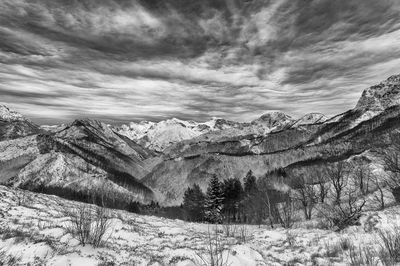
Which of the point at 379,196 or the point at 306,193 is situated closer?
the point at 379,196

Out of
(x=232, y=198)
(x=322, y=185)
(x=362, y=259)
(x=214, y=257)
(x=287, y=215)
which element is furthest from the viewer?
(x=232, y=198)

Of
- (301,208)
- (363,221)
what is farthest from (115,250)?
(301,208)

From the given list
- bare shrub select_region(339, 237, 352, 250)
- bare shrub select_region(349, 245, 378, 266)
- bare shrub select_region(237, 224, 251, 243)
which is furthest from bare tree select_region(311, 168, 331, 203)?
bare shrub select_region(349, 245, 378, 266)

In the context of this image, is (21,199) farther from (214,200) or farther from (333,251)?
(214,200)

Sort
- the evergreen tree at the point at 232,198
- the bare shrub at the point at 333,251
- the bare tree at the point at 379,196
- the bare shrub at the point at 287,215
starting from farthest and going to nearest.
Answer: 1. the evergreen tree at the point at 232,198
2. the bare tree at the point at 379,196
3. the bare shrub at the point at 287,215
4. the bare shrub at the point at 333,251

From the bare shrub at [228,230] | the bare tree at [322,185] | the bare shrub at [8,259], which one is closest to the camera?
the bare shrub at [8,259]

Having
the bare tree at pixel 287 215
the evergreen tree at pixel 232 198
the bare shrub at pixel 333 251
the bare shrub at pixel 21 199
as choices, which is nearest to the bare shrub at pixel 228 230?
the bare shrub at pixel 333 251

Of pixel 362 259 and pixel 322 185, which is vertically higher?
pixel 322 185

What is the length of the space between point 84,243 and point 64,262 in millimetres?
1811

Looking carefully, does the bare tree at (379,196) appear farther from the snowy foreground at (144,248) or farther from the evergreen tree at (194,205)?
the evergreen tree at (194,205)

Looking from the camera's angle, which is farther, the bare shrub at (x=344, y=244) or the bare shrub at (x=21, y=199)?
the bare shrub at (x=21, y=199)

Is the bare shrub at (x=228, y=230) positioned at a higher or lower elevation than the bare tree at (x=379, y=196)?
lower

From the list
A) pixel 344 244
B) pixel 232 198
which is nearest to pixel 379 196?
pixel 344 244

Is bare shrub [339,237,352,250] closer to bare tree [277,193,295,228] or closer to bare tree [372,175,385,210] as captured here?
bare tree [277,193,295,228]
